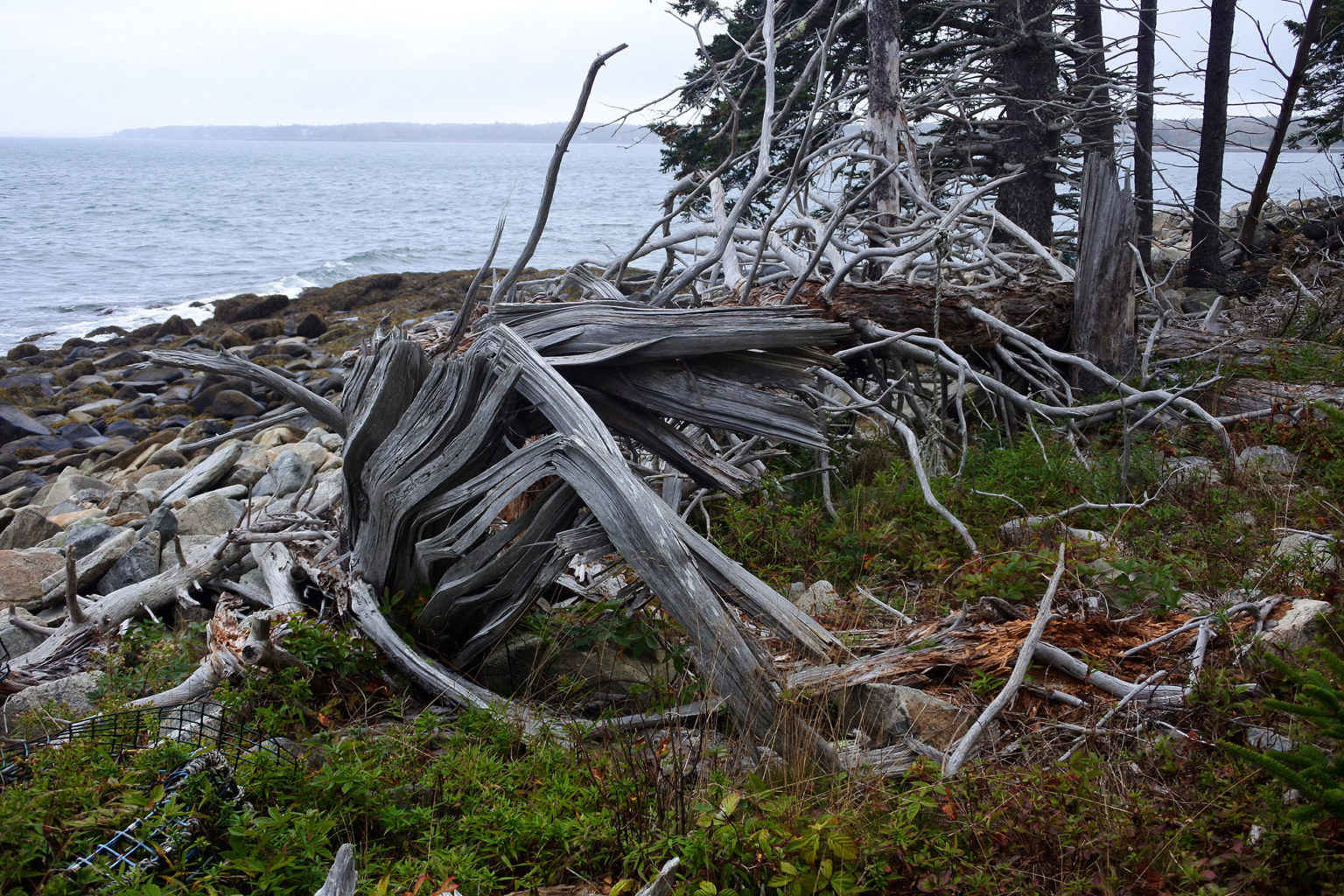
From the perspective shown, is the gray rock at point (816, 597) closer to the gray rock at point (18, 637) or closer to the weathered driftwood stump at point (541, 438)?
the weathered driftwood stump at point (541, 438)

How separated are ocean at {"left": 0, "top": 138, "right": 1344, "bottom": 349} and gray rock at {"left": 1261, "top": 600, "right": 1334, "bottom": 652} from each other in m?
7.55

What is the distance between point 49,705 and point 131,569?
10.1 feet

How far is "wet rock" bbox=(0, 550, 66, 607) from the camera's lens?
6441 millimetres

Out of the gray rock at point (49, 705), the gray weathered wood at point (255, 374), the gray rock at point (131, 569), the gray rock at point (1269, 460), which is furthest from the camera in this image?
the gray rock at point (131, 569)

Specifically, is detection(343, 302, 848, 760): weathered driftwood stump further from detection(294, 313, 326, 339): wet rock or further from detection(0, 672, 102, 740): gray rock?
detection(294, 313, 326, 339): wet rock

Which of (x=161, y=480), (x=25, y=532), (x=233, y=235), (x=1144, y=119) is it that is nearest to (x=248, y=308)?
(x=161, y=480)

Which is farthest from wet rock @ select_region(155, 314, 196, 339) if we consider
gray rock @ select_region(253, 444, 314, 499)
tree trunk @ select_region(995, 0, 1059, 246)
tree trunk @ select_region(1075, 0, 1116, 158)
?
tree trunk @ select_region(1075, 0, 1116, 158)

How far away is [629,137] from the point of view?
29.1ft

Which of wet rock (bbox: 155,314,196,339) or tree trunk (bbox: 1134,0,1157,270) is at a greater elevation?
tree trunk (bbox: 1134,0,1157,270)

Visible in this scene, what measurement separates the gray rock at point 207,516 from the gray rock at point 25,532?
1.48m

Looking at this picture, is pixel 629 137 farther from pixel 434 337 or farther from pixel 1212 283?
pixel 1212 283

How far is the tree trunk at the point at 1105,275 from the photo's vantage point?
261 inches

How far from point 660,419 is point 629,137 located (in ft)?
18.1

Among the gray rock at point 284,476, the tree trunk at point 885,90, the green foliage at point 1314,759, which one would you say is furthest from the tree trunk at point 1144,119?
the green foliage at point 1314,759
